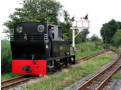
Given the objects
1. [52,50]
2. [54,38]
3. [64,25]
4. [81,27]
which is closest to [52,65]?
[52,50]

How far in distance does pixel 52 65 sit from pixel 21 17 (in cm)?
1813

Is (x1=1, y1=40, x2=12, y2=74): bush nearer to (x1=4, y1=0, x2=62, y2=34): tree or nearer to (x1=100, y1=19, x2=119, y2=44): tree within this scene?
(x1=4, y1=0, x2=62, y2=34): tree

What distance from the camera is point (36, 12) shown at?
94.8ft

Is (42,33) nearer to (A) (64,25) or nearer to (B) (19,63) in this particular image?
(B) (19,63)

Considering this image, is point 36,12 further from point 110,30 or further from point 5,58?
point 110,30

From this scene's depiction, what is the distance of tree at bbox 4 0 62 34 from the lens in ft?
88.1

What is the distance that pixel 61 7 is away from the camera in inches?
1248

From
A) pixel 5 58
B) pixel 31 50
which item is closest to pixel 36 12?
pixel 5 58

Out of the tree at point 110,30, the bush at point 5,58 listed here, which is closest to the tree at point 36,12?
the bush at point 5,58

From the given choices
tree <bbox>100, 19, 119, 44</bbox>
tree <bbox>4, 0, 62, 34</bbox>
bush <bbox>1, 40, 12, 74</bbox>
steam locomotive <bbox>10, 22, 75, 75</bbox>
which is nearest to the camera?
steam locomotive <bbox>10, 22, 75, 75</bbox>

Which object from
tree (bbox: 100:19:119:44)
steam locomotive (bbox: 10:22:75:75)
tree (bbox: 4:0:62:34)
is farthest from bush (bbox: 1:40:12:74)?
tree (bbox: 100:19:119:44)

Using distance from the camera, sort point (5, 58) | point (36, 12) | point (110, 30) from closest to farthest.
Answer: point (5, 58) < point (36, 12) < point (110, 30)

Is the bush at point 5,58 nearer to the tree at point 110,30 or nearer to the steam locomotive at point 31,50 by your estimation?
the steam locomotive at point 31,50

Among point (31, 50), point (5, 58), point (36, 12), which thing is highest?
point (36, 12)
